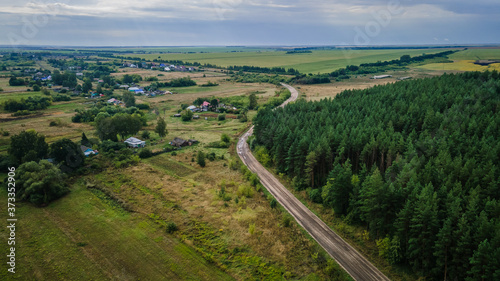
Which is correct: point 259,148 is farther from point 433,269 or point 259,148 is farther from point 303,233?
point 433,269

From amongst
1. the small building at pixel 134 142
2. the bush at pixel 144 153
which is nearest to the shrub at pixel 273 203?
the bush at pixel 144 153

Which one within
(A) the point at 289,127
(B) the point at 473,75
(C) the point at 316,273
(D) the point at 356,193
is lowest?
(C) the point at 316,273

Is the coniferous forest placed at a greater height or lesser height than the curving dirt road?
greater

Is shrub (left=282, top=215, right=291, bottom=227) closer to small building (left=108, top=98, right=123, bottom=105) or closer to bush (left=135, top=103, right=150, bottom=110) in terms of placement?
bush (left=135, top=103, right=150, bottom=110)

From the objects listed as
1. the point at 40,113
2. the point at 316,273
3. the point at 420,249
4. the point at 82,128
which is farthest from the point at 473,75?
the point at 40,113

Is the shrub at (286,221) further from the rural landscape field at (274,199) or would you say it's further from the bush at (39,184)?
the bush at (39,184)

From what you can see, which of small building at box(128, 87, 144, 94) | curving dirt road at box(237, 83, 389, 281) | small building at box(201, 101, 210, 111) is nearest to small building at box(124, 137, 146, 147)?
curving dirt road at box(237, 83, 389, 281)
